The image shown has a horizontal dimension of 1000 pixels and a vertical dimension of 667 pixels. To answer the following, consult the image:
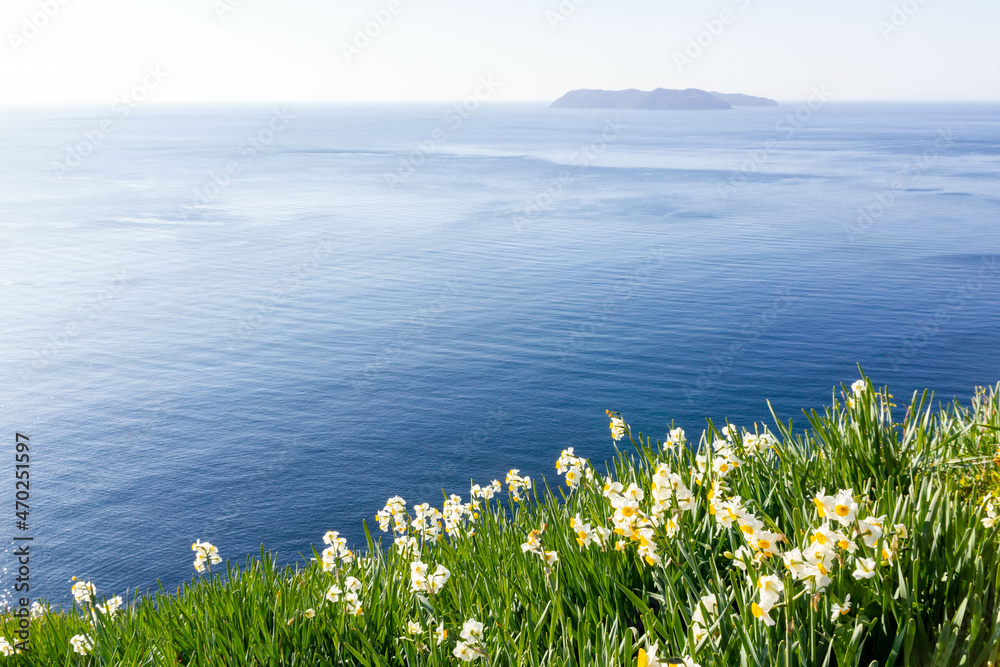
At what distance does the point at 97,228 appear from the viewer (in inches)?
4498

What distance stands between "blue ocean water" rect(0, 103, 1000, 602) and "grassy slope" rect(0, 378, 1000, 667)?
1584 inches

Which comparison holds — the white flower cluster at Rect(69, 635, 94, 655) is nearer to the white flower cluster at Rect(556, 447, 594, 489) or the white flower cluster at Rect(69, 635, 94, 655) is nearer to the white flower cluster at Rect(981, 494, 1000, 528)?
the white flower cluster at Rect(556, 447, 594, 489)

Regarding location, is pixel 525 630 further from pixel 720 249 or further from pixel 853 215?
pixel 853 215

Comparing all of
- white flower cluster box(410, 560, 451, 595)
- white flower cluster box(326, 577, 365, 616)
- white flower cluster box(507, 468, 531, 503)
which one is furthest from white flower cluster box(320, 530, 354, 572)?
white flower cluster box(507, 468, 531, 503)

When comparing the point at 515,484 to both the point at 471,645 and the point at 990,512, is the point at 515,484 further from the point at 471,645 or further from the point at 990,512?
the point at 990,512

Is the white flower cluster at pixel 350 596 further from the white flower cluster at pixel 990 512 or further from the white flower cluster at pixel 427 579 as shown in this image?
the white flower cluster at pixel 990 512

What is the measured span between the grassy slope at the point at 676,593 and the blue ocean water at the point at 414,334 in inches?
1584

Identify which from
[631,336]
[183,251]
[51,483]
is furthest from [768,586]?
[183,251]

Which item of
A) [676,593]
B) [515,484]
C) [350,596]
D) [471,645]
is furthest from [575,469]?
[471,645]

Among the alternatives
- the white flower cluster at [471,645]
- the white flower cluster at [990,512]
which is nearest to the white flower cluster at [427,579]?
the white flower cluster at [471,645]

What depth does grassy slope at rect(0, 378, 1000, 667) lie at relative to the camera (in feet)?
14.6

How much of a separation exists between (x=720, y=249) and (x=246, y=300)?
5383 cm

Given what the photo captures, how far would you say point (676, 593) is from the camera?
17.7ft

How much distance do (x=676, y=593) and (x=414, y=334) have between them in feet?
229
